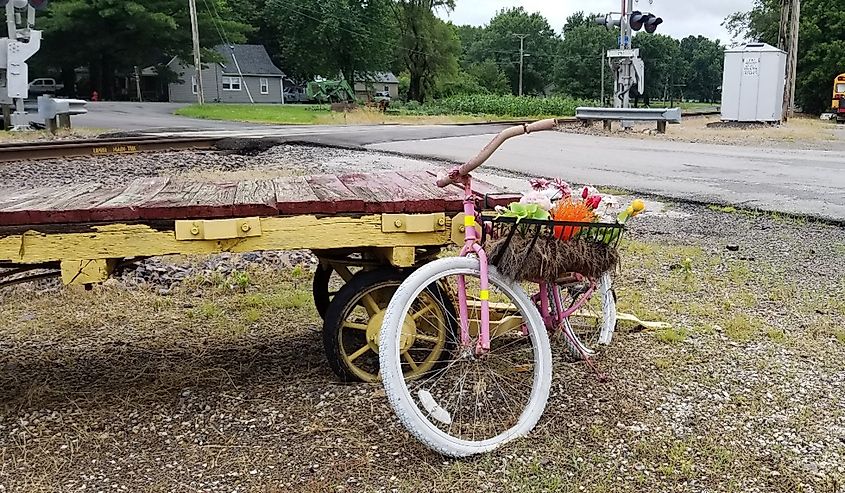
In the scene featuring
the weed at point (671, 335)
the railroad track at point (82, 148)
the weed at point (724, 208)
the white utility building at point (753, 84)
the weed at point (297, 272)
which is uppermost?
the white utility building at point (753, 84)

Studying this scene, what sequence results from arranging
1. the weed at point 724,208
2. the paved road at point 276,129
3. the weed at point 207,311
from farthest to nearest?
the paved road at point 276,129
the weed at point 724,208
the weed at point 207,311

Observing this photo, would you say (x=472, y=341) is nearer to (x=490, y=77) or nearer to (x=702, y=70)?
(x=490, y=77)

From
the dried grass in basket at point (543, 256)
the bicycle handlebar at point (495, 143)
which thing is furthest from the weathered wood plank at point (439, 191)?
the dried grass in basket at point (543, 256)

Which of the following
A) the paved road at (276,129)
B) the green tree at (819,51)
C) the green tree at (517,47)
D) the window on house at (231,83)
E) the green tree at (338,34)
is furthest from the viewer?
the green tree at (517,47)

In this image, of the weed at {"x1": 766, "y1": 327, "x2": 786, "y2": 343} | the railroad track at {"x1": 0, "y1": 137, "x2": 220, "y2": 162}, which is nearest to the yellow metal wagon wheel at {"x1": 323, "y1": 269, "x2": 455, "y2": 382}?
the weed at {"x1": 766, "y1": 327, "x2": 786, "y2": 343}

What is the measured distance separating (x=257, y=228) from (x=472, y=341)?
1.07 m

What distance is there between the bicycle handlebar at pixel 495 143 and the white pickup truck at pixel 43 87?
35.5 m

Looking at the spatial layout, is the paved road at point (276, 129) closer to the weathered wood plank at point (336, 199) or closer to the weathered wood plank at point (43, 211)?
the weathered wood plank at point (336, 199)

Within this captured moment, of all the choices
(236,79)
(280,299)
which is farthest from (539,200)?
(236,79)

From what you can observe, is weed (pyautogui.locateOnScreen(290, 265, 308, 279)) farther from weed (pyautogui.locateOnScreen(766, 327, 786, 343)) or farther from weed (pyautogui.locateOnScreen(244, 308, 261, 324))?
weed (pyautogui.locateOnScreen(766, 327, 786, 343))

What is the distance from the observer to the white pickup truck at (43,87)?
3941 centimetres

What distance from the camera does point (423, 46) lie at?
65.9 meters

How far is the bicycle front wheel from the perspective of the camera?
10.6 ft

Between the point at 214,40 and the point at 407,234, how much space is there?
192 ft
